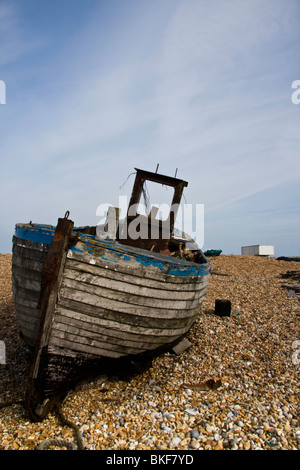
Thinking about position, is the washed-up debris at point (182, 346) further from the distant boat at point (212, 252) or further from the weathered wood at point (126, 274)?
the distant boat at point (212, 252)

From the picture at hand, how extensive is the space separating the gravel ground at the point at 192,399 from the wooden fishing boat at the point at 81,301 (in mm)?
493

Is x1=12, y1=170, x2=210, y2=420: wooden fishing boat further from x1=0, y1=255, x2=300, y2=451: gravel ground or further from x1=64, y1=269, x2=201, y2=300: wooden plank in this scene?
x1=0, y1=255, x2=300, y2=451: gravel ground

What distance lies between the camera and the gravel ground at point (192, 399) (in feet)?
13.0

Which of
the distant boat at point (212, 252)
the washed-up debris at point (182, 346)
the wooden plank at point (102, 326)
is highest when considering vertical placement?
the distant boat at point (212, 252)

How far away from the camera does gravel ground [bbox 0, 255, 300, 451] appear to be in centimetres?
395

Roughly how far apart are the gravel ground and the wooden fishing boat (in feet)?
1.62

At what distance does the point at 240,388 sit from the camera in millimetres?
5281

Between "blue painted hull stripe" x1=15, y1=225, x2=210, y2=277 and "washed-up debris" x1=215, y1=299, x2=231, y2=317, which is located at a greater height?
"blue painted hull stripe" x1=15, y1=225, x2=210, y2=277

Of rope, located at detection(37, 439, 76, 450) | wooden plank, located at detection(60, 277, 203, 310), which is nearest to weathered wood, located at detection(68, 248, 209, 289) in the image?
wooden plank, located at detection(60, 277, 203, 310)

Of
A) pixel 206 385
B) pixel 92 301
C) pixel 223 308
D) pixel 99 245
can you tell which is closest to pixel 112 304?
pixel 92 301

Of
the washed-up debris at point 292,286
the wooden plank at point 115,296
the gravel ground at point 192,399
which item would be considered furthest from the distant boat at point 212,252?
the wooden plank at point 115,296

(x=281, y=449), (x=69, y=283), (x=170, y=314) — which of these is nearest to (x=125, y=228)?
(x=170, y=314)

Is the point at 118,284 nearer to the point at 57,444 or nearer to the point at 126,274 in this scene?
the point at 126,274

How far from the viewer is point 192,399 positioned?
15.9 feet
